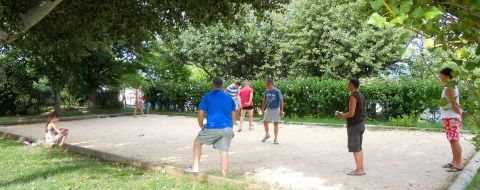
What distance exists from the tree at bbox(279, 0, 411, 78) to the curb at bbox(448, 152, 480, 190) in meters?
16.4

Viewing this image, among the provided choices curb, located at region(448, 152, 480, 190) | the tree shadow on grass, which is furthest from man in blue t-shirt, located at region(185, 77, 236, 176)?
→ curb, located at region(448, 152, 480, 190)

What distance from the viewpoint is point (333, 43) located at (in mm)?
25359

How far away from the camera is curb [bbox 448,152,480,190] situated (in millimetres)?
6545

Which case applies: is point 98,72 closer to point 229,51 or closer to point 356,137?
point 229,51

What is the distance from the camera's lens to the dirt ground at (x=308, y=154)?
24.4 feet

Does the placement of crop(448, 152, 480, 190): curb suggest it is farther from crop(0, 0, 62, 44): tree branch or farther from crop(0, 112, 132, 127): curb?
crop(0, 112, 132, 127): curb

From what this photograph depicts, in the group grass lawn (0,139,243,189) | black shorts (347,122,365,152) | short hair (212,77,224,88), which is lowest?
grass lawn (0,139,243,189)

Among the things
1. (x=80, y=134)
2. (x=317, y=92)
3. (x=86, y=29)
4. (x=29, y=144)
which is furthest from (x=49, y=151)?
(x=317, y=92)

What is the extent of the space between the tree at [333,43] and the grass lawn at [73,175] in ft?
59.0

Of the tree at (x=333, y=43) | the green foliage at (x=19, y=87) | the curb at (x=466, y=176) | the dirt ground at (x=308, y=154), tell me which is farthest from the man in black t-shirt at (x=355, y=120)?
the green foliage at (x=19, y=87)

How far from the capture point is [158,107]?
26312 mm

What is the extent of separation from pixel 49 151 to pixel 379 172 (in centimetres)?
710

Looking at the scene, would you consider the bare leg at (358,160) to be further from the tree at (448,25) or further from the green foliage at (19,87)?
the green foliage at (19,87)

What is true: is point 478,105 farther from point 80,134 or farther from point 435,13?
point 80,134
